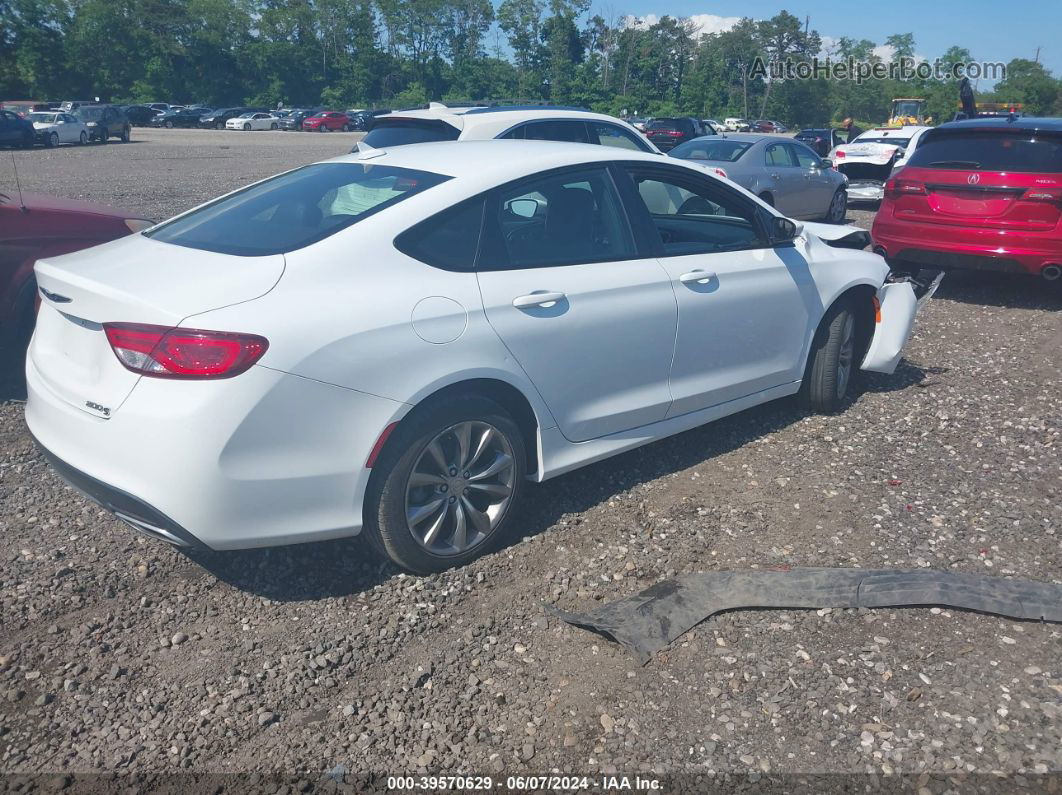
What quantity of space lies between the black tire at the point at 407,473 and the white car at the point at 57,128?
37.1 m

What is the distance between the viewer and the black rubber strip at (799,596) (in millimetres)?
3365

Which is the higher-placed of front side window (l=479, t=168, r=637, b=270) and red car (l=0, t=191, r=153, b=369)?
front side window (l=479, t=168, r=637, b=270)

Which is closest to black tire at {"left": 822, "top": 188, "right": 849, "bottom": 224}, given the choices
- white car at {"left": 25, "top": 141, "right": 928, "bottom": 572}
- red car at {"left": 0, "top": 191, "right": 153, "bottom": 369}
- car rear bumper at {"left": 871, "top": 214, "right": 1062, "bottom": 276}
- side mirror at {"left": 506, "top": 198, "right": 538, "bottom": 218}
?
car rear bumper at {"left": 871, "top": 214, "right": 1062, "bottom": 276}

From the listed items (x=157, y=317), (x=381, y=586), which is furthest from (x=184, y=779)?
(x=157, y=317)

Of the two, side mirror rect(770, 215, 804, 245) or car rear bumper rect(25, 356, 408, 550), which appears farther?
side mirror rect(770, 215, 804, 245)

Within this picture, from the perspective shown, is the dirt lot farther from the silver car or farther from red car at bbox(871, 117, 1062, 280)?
the silver car

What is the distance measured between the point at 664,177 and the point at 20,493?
3610 mm

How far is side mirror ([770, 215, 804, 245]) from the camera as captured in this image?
197 inches

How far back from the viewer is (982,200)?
8.45m

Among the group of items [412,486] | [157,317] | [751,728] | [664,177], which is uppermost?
[664,177]

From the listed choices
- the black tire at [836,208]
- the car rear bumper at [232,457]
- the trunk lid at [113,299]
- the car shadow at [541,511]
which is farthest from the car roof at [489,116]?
the black tire at [836,208]

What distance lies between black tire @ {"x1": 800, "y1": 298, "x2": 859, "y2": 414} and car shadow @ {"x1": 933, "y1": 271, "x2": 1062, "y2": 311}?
4411 millimetres

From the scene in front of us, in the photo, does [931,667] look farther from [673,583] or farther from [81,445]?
[81,445]

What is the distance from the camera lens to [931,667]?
314 cm
